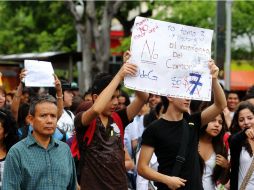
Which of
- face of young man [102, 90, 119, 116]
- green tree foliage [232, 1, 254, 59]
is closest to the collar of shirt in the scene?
face of young man [102, 90, 119, 116]

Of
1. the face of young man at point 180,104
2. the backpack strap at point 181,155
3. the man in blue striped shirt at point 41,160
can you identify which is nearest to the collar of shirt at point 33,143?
the man in blue striped shirt at point 41,160

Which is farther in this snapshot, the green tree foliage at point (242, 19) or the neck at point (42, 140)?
the green tree foliage at point (242, 19)

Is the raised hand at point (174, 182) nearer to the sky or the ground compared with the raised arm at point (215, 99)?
nearer to the ground

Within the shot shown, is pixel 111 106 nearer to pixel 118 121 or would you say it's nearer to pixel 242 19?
pixel 118 121

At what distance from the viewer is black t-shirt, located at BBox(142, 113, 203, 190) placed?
5473mm

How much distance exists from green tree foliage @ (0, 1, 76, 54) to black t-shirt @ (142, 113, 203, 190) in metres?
19.7

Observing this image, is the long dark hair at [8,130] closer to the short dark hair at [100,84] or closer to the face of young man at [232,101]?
the short dark hair at [100,84]

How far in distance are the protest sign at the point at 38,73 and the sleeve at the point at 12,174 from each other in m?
2.29

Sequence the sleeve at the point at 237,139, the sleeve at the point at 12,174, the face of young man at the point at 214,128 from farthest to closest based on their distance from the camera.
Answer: the face of young man at the point at 214,128, the sleeve at the point at 237,139, the sleeve at the point at 12,174

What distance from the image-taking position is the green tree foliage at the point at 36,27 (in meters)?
26.0

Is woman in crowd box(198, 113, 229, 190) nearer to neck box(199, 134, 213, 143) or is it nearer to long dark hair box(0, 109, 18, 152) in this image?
neck box(199, 134, 213, 143)

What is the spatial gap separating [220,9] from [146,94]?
1266 cm

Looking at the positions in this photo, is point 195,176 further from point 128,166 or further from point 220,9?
point 220,9

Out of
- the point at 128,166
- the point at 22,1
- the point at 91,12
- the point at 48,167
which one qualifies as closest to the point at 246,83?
the point at 22,1
